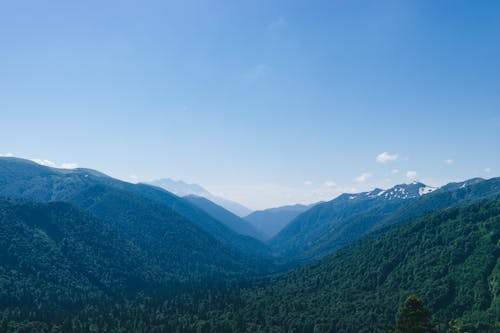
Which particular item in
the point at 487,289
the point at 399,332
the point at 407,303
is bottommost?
the point at 487,289

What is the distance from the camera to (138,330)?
191 metres

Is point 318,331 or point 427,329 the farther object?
point 318,331

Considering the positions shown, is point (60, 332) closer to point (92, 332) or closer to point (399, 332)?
point (92, 332)

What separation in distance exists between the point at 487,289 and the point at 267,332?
383 ft

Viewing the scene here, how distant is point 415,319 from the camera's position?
126 ft

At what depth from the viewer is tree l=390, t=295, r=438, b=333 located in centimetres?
3775

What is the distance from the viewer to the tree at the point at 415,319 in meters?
37.8

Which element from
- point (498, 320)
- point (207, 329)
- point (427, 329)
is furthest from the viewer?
point (207, 329)

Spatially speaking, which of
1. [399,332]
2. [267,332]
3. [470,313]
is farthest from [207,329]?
[399,332]

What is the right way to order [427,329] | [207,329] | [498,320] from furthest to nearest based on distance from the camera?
[207,329], [498,320], [427,329]

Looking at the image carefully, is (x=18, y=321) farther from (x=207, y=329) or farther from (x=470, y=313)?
(x=470, y=313)

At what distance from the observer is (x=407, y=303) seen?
128 ft

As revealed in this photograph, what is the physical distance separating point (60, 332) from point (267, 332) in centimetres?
9739

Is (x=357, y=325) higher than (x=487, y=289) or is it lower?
lower
